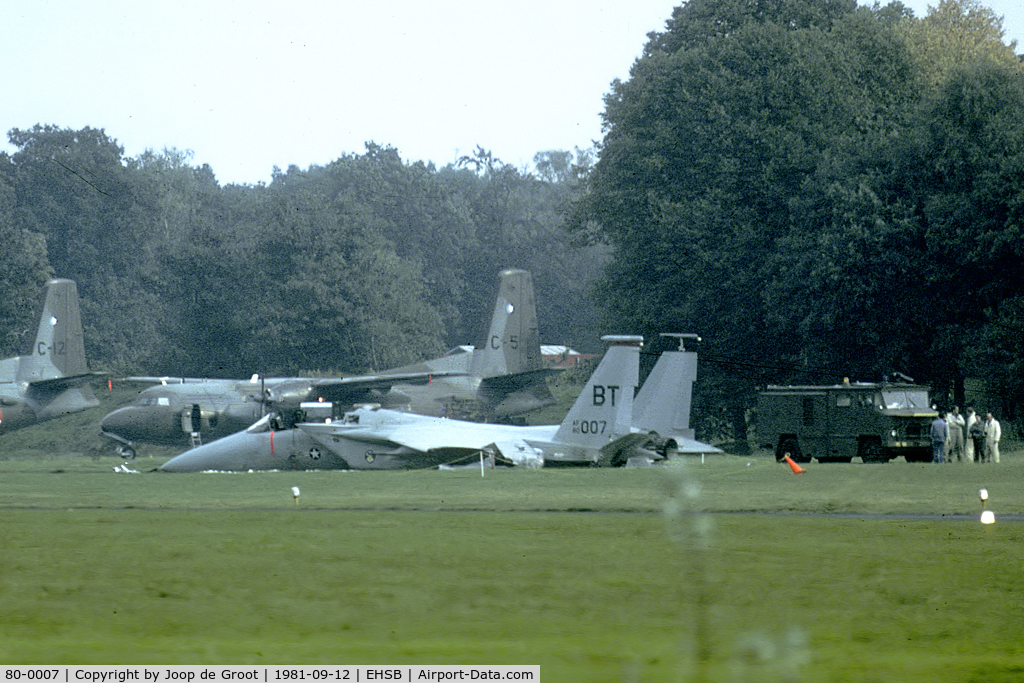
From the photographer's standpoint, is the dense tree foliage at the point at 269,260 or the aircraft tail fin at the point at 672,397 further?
the dense tree foliage at the point at 269,260

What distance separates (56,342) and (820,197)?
114 feet

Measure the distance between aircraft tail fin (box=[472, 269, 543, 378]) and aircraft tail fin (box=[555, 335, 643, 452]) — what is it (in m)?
18.7

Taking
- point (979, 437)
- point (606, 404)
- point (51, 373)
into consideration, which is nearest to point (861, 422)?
point (979, 437)

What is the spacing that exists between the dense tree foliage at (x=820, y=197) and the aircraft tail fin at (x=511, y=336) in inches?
171

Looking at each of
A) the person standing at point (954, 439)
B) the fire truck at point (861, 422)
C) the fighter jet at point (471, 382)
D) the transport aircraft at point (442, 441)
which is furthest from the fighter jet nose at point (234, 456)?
the person standing at point (954, 439)

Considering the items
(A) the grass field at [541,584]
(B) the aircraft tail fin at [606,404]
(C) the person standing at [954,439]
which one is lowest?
(A) the grass field at [541,584]

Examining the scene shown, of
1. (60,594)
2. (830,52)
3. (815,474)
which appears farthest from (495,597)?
(830,52)

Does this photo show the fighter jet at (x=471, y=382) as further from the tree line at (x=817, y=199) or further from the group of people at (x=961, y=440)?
the group of people at (x=961, y=440)

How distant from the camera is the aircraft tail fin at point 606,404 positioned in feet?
117

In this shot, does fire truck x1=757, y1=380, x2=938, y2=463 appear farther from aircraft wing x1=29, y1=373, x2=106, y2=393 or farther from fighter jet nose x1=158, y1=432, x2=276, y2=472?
aircraft wing x1=29, y1=373, x2=106, y2=393

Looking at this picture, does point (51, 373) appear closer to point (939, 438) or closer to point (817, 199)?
point (817, 199)

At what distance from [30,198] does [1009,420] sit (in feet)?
261

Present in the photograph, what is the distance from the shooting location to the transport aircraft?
35.7 meters

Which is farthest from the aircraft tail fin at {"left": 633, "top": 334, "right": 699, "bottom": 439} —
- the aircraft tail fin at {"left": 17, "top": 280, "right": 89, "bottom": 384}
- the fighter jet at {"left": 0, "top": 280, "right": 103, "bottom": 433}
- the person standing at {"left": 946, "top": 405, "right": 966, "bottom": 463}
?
the aircraft tail fin at {"left": 17, "top": 280, "right": 89, "bottom": 384}
